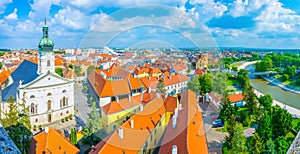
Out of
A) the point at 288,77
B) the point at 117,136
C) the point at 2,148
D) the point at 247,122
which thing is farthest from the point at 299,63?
the point at 2,148

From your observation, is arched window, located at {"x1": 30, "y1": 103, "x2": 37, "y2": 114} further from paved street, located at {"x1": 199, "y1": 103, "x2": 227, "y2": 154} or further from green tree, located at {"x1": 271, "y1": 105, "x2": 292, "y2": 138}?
green tree, located at {"x1": 271, "y1": 105, "x2": 292, "y2": 138}

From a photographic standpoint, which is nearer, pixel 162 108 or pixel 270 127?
pixel 162 108

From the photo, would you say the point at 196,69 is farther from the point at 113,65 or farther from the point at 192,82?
the point at 113,65

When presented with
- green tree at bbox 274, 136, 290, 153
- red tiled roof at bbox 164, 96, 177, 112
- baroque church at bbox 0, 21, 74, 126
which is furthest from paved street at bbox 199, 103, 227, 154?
baroque church at bbox 0, 21, 74, 126

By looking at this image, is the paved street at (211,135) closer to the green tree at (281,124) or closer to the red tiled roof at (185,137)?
the green tree at (281,124)

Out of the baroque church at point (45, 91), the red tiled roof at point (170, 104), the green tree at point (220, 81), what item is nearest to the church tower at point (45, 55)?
the baroque church at point (45, 91)

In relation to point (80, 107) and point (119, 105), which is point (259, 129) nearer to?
point (119, 105)

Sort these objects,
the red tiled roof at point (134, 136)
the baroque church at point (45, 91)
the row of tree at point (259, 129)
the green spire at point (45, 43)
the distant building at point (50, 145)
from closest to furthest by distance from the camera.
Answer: the red tiled roof at point (134, 136)
the distant building at point (50, 145)
the row of tree at point (259, 129)
the baroque church at point (45, 91)
the green spire at point (45, 43)
